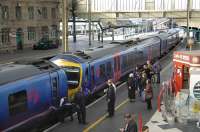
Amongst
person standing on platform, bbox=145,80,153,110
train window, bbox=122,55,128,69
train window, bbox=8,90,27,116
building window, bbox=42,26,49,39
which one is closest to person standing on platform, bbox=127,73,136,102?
person standing on platform, bbox=145,80,153,110

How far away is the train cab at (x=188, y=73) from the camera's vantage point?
15.4 metres

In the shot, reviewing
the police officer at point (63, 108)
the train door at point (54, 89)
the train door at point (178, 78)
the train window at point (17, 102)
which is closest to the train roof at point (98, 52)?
the train door at point (54, 89)

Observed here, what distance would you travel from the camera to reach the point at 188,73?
17.2m

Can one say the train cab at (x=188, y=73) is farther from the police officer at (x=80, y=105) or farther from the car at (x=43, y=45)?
the car at (x=43, y=45)

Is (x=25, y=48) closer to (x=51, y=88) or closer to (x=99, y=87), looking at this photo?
(x=99, y=87)

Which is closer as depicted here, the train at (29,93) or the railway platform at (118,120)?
the train at (29,93)

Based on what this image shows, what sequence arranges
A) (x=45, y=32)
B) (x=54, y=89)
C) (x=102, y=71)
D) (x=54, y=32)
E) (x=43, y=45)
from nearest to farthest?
(x=54, y=89) < (x=102, y=71) < (x=43, y=45) < (x=45, y=32) < (x=54, y=32)

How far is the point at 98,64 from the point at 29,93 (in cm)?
831

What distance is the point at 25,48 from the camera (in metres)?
60.1

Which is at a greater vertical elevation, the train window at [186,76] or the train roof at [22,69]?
the train roof at [22,69]

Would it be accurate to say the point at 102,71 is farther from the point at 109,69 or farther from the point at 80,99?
the point at 80,99

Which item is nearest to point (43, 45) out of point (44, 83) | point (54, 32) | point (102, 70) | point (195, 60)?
point (54, 32)

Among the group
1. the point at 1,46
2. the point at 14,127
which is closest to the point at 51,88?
the point at 14,127

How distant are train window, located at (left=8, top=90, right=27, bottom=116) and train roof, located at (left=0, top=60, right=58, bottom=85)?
0.50m
